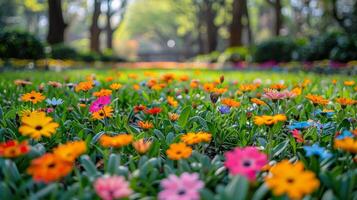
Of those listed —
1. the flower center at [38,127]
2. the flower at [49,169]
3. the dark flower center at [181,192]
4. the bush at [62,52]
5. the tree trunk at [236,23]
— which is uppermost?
the tree trunk at [236,23]

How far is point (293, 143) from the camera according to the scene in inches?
75.1

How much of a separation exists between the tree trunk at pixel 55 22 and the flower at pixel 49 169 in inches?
558

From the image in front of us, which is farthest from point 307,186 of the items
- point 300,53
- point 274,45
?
point 274,45

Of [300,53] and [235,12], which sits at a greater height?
[235,12]

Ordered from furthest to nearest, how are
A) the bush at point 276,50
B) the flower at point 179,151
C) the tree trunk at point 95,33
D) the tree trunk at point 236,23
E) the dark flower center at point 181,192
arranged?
the tree trunk at point 95,33, the tree trunk at point 236,23, the bush at point 276,50, the flower at point 179,151, the dark flower center at point 181,192

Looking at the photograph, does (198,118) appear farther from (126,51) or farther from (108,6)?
(126,51)

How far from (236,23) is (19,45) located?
8467 mm

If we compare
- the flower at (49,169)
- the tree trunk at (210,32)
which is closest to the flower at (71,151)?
the flower at (49,169)

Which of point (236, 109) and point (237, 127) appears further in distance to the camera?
point (236, 109)

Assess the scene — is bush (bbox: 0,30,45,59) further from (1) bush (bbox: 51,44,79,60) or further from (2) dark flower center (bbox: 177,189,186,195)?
(2) dark flower center (bbox: 177,189,186,195)

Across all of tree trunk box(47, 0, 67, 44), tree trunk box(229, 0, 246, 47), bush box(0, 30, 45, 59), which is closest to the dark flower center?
bush box(0, 30, 45, 59)

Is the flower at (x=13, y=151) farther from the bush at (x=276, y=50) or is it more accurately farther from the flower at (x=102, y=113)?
the bush at (x=276, y=50)

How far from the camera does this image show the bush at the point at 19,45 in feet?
31.9

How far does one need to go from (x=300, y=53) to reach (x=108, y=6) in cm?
1977
